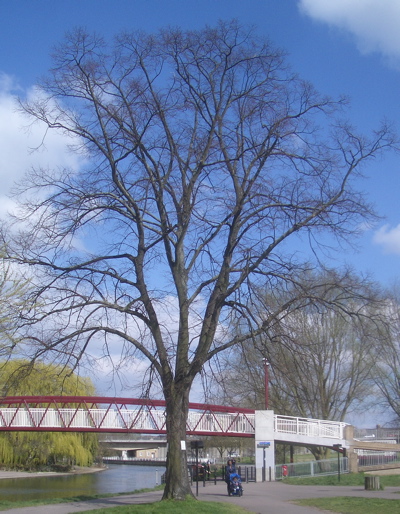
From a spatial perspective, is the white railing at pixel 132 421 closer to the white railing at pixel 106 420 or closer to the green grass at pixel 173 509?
the white railing at pixel 106 420

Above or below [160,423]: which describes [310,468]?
below

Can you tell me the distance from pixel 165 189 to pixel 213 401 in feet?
22.7

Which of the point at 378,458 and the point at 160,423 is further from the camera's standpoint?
the point at 378,458

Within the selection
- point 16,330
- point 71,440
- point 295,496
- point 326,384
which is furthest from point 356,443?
point 16,330

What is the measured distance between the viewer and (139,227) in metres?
20.2

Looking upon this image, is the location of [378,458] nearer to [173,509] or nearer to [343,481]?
[343,481]

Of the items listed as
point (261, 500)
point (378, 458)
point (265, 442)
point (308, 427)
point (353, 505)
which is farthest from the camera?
point (378, 458)

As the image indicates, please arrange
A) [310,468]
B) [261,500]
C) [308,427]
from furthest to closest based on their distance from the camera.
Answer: [308,427] → [310,468] → [261,500]

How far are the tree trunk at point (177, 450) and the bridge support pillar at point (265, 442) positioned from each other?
58.7 ft

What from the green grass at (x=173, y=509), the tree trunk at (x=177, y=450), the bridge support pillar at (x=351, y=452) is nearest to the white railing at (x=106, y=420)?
the bridge support pillar at (x=351, y=452)

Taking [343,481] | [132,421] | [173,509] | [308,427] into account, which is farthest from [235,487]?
[308,427]

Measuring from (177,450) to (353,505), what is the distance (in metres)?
5.64

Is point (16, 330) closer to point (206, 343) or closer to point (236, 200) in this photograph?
point (206, 343)

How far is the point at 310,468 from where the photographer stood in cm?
3947
